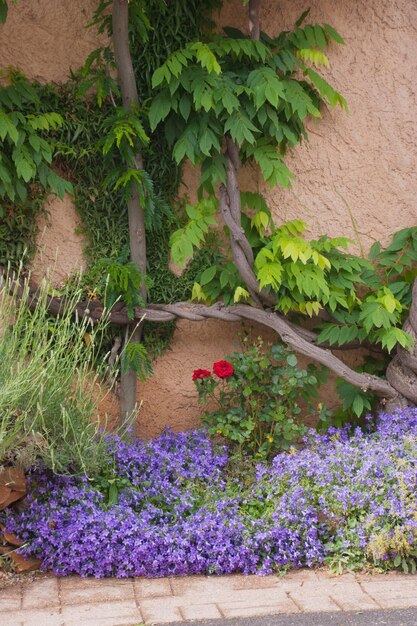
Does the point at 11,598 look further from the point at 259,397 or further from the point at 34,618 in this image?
the point at 259,397

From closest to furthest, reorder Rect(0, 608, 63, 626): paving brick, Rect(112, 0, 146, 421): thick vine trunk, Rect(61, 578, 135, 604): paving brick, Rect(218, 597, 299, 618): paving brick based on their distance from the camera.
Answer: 1. Rect(0, 608, 63, 626): paving brick
2. Rect(218, 597, 299, 618): paving brick
3. Rect(61, 578, 135, 604): paving brick
4. Rect(112, 0, 146, 421): thick vine trunk

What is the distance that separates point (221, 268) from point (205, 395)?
0.77 meters

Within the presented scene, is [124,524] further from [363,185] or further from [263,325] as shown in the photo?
[363,185]

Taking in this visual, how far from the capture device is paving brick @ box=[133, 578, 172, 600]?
11.3 feet

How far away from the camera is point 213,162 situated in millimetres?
4621

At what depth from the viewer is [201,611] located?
128 inches

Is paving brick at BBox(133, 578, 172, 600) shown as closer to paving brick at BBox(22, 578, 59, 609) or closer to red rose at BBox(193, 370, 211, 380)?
paving brick at BBox(22, 578, 59, 609)

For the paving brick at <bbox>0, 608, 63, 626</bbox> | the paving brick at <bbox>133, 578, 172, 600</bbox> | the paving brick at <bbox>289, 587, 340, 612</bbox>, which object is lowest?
the paving brick at <bbox>0, 608, 63, 626</bbox>

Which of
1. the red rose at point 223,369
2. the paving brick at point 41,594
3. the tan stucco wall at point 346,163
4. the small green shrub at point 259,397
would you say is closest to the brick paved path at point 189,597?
the paving brick at point 41,594

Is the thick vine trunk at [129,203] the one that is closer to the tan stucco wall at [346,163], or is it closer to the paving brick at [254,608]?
the tan stucco wall at [346,163]

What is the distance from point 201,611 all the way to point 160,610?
17 centimetres

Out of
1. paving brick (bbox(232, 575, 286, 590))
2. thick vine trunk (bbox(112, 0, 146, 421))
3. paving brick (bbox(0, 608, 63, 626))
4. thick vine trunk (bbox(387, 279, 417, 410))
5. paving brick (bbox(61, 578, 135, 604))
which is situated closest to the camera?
paving brick (bbox(0, 608, 63, 626))

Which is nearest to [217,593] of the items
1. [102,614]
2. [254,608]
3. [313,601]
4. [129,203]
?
[254,608]

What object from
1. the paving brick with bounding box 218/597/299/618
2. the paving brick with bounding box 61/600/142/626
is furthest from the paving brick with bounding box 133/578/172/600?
the paving brick with bounding box 218/597/299/618
